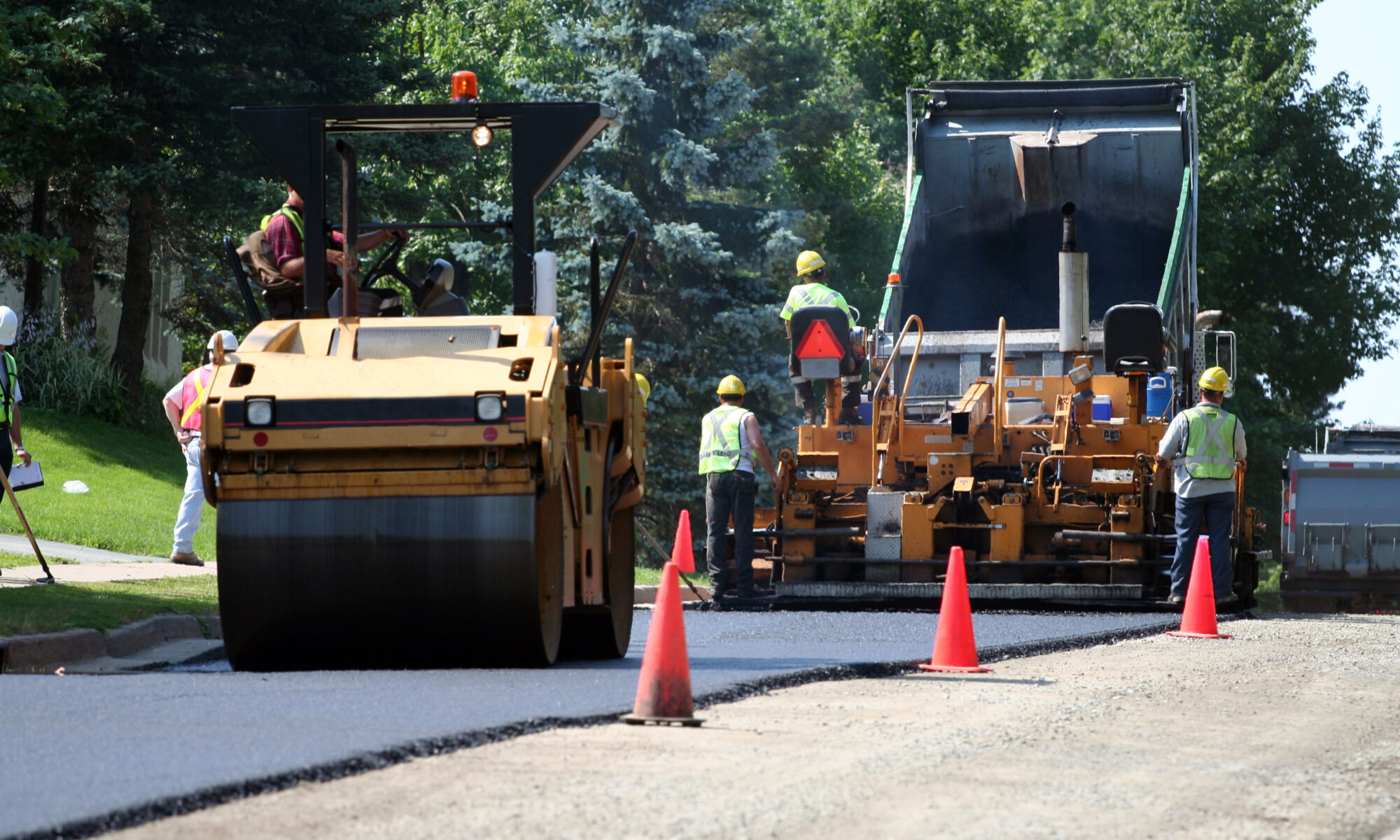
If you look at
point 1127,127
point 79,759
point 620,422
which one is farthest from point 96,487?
point 79,759

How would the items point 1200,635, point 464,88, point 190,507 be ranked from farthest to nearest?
point 190,507, point 1200,635, point 464,88

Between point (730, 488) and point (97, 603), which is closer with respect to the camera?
point (97, 603)

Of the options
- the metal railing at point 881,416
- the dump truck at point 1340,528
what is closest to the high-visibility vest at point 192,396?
the metal railing at point 881,416

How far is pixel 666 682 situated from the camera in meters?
5.65

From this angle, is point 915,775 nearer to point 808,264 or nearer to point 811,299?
point 811,299

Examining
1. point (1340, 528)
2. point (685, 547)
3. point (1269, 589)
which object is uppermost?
point (1340, 528)

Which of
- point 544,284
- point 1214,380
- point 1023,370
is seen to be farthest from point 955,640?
point 1023,370

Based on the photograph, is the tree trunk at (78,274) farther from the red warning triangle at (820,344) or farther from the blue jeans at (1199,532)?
the blue jeans at (1199,532)

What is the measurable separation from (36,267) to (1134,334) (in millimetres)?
16598

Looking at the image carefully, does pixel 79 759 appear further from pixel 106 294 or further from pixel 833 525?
pixel 106 294

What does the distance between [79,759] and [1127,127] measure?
36.0 feet

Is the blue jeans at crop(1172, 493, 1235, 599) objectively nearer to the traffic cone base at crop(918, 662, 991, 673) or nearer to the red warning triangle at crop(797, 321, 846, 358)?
the red warning triangle at crop(797, 321, 846, 358)

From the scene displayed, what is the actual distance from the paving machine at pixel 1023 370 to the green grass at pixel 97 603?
13.2ft

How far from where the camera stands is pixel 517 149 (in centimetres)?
748
